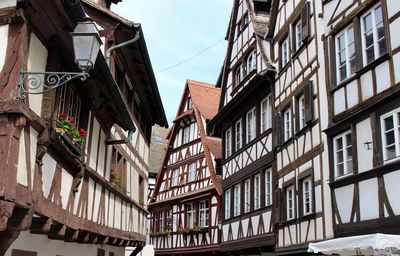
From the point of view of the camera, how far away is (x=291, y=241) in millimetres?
15375

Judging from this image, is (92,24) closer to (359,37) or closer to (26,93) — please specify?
(26,93)

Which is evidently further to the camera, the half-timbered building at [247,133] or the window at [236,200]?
the window at [236,200]

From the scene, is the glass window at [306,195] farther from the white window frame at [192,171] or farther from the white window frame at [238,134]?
the white window frame at [192,171]

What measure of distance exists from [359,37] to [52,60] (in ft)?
21.8

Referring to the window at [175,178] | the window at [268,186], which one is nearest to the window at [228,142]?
the window at [268,186]

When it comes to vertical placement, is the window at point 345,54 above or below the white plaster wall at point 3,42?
above

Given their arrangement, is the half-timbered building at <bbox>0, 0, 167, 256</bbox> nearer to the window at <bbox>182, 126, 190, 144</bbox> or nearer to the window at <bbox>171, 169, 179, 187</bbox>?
the window at <bbox>182, 126, 190, 144</bbox>

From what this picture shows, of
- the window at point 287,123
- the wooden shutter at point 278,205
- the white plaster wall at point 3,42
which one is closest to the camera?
the white plaster wall at point 3,42

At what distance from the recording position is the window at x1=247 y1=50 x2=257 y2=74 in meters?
20.3

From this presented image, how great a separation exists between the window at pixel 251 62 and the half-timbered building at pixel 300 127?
180 cm

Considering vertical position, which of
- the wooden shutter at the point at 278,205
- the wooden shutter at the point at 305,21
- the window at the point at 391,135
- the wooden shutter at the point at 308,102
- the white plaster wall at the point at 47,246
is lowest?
the white plaster wall at the point at 47,246

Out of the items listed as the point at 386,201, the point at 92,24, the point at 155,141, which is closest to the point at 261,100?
the point at 386,201

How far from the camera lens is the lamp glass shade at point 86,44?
631 cm

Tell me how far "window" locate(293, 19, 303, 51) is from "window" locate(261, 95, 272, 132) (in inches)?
121
